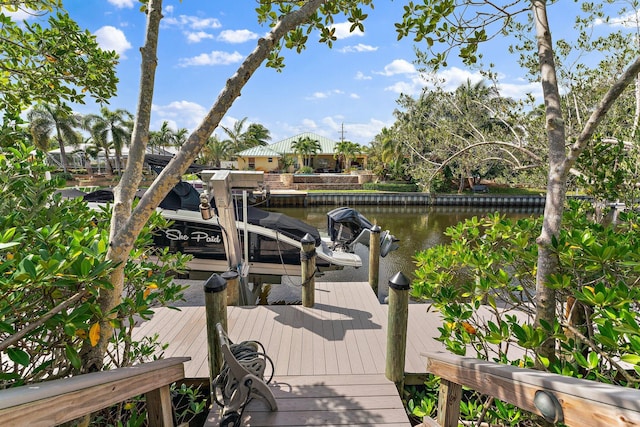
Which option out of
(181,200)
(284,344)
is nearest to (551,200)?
(284,344)

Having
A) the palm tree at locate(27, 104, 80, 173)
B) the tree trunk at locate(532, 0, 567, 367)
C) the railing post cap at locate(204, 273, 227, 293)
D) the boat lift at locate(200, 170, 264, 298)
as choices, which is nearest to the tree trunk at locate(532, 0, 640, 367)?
the tree trunk at locate(532, 0, 567, 367)

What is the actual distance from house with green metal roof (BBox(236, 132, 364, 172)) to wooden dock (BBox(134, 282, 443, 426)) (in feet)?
113

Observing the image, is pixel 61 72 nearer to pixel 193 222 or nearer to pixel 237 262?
pixel 237 262

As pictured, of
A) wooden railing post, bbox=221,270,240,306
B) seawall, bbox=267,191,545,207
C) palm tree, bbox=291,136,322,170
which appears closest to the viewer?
wooden railing post, bbox=221,270,240,306

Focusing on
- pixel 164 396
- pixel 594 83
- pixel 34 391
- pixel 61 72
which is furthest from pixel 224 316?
pixel 594 83

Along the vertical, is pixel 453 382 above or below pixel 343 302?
above

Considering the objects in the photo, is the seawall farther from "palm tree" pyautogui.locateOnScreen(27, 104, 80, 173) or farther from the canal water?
"palm tree" pyautogui.locateOnScreen(27, 104, 80, 173)

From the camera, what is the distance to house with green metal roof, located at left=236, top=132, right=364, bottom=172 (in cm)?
3825

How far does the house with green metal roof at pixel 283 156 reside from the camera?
38250 millimetres

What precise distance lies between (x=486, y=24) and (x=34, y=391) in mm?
3429

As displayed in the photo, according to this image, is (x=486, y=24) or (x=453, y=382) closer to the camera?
(x=453, y=382)

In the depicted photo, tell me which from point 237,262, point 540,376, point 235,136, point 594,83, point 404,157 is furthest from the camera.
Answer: point 235,136

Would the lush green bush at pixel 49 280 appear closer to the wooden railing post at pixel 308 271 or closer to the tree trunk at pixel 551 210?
the tree trunk at pixel 551 210

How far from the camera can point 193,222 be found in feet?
22.6
